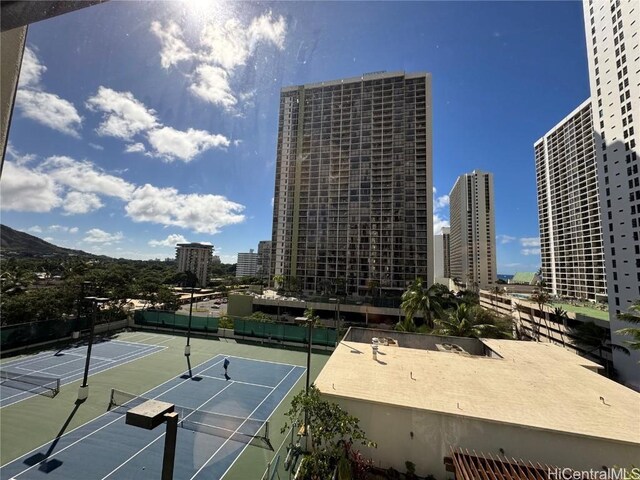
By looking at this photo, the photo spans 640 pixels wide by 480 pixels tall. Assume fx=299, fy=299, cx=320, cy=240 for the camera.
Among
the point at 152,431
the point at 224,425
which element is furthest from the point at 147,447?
the point at 224,425

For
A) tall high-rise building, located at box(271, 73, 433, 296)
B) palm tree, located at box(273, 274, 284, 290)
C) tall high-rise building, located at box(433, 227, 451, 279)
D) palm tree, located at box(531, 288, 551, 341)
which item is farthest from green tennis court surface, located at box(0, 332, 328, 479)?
tall high-rise building, located at box(433, 227, 451, 279)

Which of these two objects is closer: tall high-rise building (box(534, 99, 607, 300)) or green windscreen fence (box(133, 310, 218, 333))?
green windscreen fence (box(133, 310, 218, 333))

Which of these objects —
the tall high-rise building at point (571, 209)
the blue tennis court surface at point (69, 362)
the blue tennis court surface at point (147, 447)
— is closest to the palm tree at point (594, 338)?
the tall high-rise building at point (571, 209)

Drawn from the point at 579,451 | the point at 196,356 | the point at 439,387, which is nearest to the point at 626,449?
the point at 579,451

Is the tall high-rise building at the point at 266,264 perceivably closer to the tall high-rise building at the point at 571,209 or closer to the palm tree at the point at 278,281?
the palm tree at the point at 278,281

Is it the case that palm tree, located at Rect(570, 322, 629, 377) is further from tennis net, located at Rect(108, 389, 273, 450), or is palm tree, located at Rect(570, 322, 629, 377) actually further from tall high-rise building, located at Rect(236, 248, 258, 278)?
tall high-rise building, located at Rect(236, 248, 258, 278)

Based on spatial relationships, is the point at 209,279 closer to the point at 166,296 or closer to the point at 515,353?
the point at 166,296
